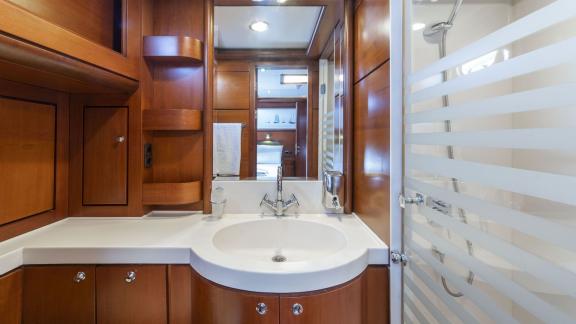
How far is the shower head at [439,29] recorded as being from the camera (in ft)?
2.72

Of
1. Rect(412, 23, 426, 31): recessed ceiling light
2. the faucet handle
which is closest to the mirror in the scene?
the faucet handle

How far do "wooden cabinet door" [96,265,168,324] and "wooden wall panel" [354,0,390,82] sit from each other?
3.52ft

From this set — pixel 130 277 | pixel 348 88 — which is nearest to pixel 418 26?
pixel 348 88

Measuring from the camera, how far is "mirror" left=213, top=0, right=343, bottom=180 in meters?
1.34

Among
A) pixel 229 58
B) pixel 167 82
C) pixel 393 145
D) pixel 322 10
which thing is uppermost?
pixel 322 10

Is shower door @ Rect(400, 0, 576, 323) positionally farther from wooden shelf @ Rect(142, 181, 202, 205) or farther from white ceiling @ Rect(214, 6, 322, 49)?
wooden shelf @ Rect(142, 181, 202, 205)

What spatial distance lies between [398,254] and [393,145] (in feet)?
1.20

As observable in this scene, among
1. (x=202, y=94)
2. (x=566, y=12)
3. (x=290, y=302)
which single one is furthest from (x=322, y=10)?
(x=290, y=302)

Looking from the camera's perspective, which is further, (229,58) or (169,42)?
(229,58)

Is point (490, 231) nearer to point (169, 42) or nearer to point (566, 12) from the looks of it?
point (566, 12)

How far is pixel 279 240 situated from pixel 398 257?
20.4 inches

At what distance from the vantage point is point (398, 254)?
0.90m

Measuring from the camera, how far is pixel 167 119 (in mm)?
1220

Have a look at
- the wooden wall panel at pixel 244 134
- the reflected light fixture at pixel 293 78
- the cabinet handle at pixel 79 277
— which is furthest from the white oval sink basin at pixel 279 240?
the reflected light fixture at pixel 293 78
